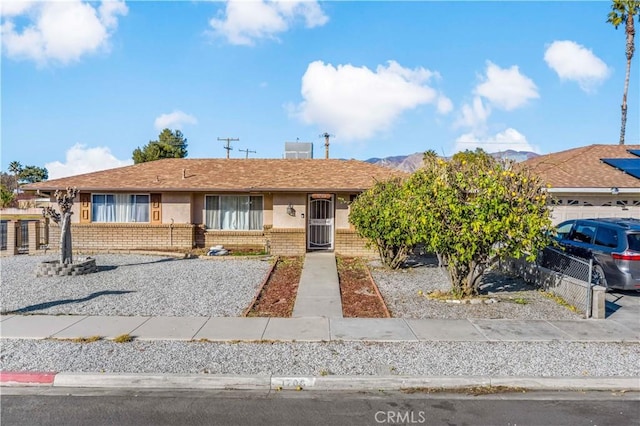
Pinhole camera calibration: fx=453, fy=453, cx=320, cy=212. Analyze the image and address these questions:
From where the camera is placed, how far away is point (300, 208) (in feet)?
56.9

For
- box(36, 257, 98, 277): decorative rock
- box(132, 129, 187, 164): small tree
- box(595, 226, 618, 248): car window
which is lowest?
box(36, 257, 98, 277): decorative rock

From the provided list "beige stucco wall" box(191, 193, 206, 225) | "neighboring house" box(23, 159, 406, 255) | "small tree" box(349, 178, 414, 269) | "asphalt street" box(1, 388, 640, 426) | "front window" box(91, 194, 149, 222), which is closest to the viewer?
"asphalt street" box(1, 388, 640, 426)

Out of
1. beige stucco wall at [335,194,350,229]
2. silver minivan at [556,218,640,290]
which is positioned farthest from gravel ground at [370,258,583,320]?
beige stucco wall at [335,194,350,229]

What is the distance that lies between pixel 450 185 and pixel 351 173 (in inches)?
376

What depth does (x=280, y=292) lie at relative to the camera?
10734 mm

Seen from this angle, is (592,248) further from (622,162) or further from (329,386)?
(622,162)

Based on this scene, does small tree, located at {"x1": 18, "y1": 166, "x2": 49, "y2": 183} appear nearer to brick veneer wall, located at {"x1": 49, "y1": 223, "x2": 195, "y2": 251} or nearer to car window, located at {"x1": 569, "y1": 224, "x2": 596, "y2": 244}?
Result: brick veneer wall, located at {"x1": 49, "y1": 223, "x2": 195, "y2": 251}

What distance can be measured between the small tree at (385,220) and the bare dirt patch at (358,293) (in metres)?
0.99

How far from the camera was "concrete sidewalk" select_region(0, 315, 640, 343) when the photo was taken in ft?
24.0

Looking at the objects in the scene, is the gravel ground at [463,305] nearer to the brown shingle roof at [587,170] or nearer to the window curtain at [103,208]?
the brown shingle roof at [587,170]

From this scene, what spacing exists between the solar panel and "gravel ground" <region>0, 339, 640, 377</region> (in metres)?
12.1

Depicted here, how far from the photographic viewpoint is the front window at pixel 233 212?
18.3m

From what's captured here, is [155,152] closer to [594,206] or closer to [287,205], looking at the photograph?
[287,205]

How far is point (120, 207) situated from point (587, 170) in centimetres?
1825
